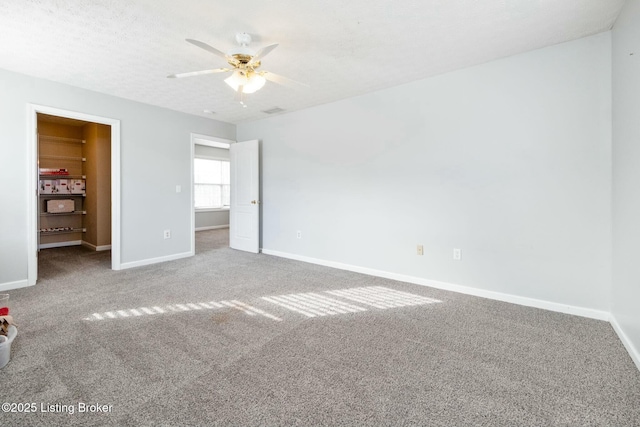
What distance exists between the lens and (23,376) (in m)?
1.71

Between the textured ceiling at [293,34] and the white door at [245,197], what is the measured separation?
183cm

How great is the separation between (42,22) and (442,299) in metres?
4.25

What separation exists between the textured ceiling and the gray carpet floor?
2.40m

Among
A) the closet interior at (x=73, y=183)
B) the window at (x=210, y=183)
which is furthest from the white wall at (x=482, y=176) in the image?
the window at (x=210, y=183)

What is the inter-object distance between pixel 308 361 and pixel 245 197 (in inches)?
154

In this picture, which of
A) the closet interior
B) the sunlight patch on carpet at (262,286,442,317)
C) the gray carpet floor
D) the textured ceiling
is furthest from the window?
the sunlight patch on carpet at (262,286,442,317)

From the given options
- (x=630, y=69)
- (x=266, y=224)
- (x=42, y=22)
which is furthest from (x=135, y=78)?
(x=630, y=69)

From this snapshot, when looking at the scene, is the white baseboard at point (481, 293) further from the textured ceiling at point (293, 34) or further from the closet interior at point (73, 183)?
the closet interior at point (73, 183)

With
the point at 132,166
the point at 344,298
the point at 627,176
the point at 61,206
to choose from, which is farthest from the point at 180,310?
the point at 61,206

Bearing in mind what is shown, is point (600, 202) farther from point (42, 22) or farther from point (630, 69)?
point (42, 22)

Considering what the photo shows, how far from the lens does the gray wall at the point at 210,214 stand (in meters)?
7.96

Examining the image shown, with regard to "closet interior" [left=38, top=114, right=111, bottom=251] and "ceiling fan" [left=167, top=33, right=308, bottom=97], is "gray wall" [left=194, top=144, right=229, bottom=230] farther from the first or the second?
"ceiling fan" [left=167, top=33, right=308, bottom=97]

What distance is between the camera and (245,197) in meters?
5.37

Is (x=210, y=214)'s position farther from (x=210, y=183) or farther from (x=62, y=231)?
(x=62, y=231)
